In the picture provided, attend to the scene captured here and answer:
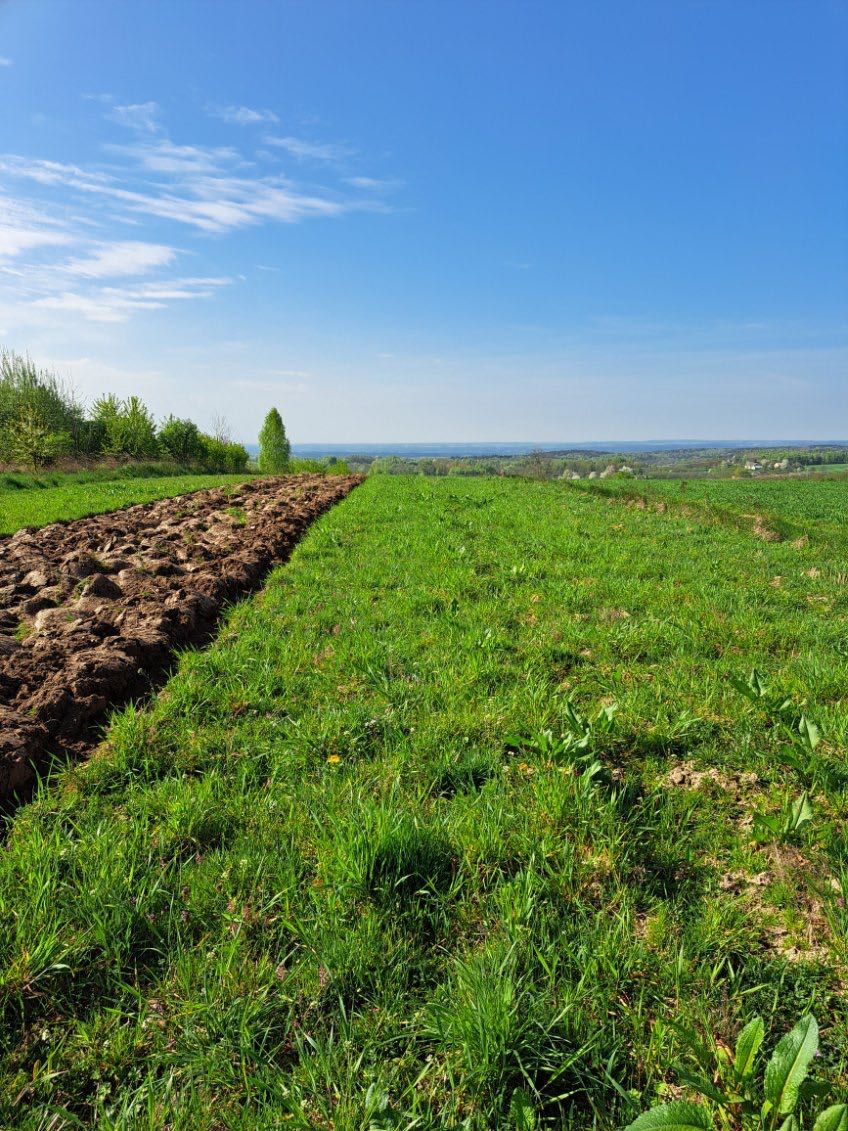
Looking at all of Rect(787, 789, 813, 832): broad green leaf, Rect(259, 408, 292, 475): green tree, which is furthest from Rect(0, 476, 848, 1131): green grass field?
Rect(259, 408, 292, 475): green tree

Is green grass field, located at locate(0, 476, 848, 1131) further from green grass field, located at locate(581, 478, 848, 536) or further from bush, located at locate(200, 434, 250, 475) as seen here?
bush, located at locate(200, 434, 250, 475)

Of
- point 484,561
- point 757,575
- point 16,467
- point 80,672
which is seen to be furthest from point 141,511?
point 16,467

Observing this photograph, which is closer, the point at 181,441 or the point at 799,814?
the point at 799,814

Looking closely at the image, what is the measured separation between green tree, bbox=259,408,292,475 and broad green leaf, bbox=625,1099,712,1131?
68978 mm

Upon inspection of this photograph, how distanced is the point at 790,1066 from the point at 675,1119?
361 mm

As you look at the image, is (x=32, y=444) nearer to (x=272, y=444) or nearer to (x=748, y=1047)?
(x=272, y=444)

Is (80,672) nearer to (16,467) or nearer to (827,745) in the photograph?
(827,745)

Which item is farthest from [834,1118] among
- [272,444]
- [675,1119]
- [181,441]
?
[272,444]

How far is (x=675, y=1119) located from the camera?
1467 mm

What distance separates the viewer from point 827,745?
11.2ft

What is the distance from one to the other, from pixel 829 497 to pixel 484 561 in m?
36.9

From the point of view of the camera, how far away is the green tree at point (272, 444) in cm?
6838

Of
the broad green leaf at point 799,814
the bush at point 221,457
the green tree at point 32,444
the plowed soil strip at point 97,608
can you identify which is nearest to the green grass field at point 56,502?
the plowed soil strip at point 97,608

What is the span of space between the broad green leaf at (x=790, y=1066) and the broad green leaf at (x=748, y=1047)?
4 centimetres
